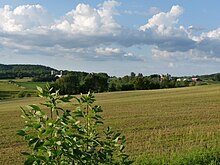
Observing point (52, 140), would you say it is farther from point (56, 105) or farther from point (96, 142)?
point (96, 142)

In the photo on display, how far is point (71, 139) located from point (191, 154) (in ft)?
21.4

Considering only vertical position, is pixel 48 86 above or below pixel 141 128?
above

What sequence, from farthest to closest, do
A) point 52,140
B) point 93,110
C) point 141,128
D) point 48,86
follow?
1. point 141,128
2. point 93,110
3. point 48,86
4. point 52,140

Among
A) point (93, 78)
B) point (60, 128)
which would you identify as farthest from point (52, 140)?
point (93, 78)

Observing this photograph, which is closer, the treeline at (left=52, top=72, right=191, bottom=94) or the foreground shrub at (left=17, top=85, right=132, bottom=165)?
the foreground shrub at (left=17, top=85, right=132, bottom=165)

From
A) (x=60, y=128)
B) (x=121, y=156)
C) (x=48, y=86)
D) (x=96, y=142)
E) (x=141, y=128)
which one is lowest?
(x=141, y=128)

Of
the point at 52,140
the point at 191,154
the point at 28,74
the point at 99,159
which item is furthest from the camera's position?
the point at 28,74

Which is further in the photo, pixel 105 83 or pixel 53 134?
pixel 105 83

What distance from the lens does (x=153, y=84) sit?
356 ft

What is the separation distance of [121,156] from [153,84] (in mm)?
104755

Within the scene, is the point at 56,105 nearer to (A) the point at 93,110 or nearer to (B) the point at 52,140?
(B) the point at 52,140

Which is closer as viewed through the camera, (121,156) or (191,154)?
(121,156)

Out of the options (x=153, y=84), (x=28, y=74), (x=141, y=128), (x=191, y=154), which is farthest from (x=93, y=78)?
(x=191, y=154)

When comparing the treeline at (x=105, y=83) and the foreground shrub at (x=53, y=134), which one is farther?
the treeline at (x=105, y=83)
